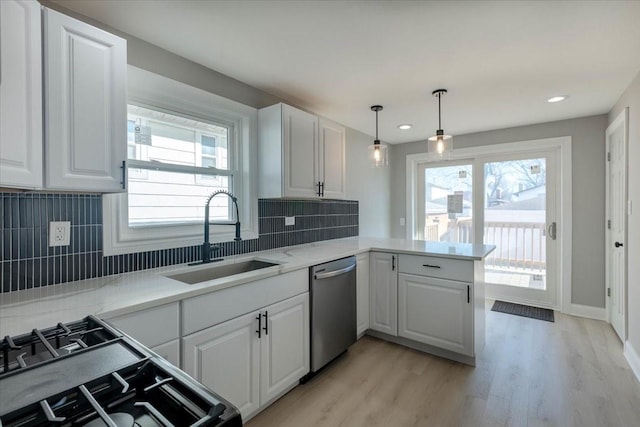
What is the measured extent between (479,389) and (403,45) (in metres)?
2.35

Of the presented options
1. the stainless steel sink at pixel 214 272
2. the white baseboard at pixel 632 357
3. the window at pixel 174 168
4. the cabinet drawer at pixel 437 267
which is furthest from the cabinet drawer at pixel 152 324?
the white baseboard at pixel 632 357

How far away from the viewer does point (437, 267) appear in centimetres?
250

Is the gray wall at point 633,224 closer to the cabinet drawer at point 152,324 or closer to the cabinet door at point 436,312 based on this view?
the cabinet door at point 436,312

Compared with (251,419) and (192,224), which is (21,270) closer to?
(192,224)

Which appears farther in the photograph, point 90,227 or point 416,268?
point 416,268

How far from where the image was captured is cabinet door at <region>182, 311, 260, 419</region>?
146cm

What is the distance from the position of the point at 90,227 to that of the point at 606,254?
462 cm

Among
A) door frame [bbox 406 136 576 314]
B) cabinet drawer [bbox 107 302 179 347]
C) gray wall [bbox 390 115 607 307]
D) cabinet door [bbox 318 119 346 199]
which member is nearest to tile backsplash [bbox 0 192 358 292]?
cabinet drawer [bbox 107 302 179 347]

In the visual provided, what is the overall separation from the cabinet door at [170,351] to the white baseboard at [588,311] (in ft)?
13.6

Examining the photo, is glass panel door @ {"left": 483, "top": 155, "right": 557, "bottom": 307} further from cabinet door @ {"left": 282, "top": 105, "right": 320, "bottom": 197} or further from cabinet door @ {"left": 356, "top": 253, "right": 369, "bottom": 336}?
cabinet door @ {"left": 282, "top": 105, "right": 320, "bottom": 197}

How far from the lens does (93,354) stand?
0.79m

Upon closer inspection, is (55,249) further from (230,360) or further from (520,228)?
(520,228)

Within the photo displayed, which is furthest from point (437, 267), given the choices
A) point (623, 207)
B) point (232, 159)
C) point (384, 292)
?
point (232, 159)

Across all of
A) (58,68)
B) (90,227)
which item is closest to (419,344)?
(90,227)
